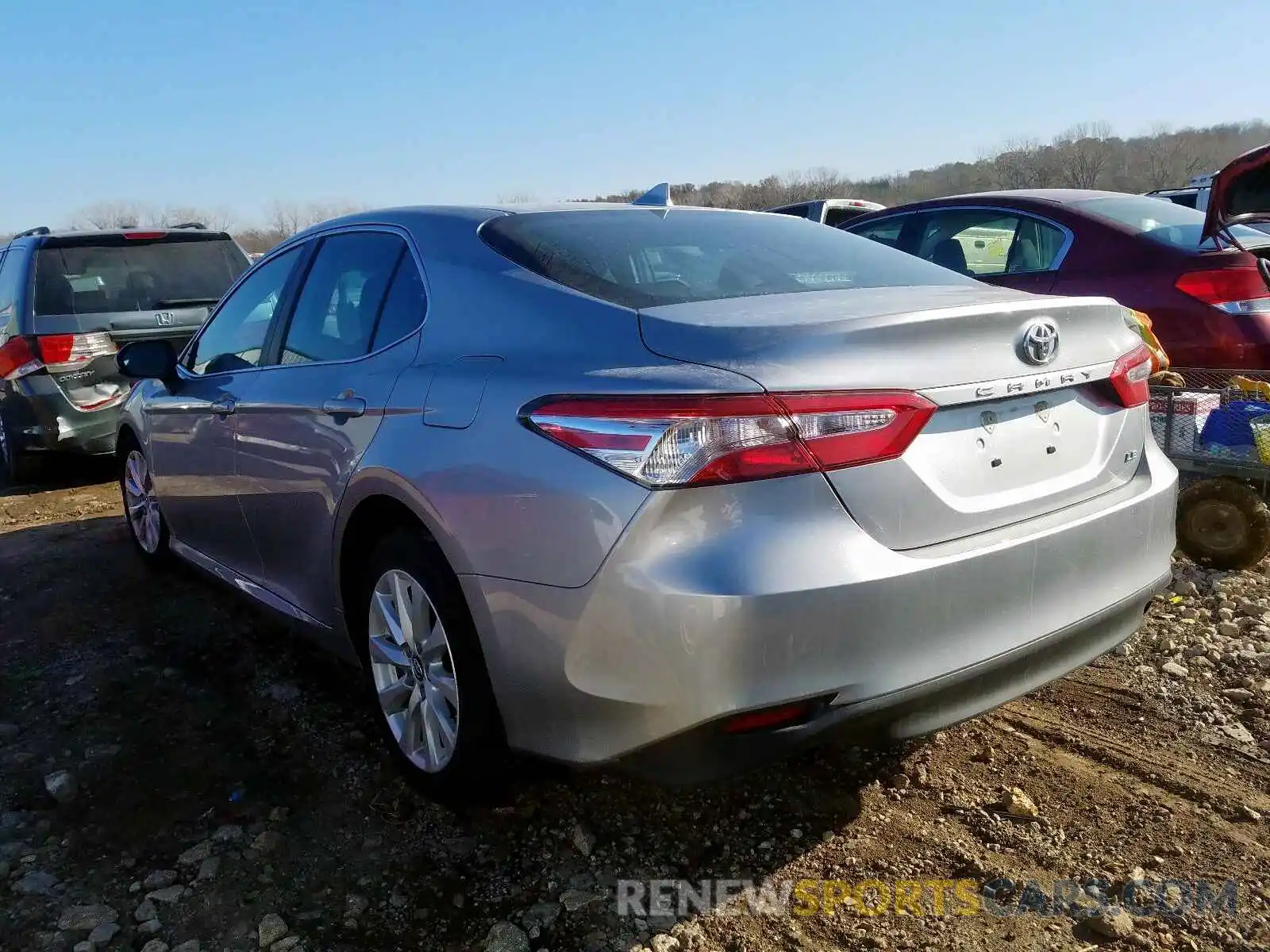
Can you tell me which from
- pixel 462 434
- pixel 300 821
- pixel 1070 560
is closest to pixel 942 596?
pixel 1070 560

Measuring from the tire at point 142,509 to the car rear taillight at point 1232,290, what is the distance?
17.2 ft

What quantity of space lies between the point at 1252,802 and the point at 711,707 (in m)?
1.62

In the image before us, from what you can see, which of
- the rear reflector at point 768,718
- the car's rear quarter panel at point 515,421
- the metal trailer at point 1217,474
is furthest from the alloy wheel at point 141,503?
the metal trailer at point 1217,474

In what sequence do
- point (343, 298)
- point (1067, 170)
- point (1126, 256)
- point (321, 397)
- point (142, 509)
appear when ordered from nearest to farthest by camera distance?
1. point (321, 397)
2. point (343, 298)
3. point (142, 509)
4. point (1126, 256)
5. point (1067, 170)

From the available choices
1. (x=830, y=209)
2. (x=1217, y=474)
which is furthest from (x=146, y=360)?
(x=830, y=209)

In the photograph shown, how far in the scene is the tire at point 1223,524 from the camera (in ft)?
13.5

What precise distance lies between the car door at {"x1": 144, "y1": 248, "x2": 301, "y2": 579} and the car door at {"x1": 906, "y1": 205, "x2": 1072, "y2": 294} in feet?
12.6

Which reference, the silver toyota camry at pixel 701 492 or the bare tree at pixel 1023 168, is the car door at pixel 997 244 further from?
the bare tree at pixel 1023 168

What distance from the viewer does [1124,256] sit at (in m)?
5.61

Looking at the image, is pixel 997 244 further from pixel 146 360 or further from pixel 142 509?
pixel 142 509

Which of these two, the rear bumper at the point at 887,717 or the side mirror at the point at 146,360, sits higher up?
the side mirror at the point at 146,360

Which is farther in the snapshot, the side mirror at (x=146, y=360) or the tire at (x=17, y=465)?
the tire at (x=17, y=465)

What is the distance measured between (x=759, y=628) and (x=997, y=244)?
206 inches

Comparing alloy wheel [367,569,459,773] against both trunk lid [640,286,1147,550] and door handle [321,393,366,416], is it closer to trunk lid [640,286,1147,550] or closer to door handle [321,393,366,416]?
door handle [321,393,366,416]
